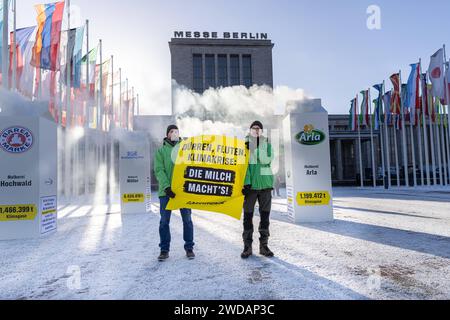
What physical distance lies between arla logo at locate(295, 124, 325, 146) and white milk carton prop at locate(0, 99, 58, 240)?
6.77 metres

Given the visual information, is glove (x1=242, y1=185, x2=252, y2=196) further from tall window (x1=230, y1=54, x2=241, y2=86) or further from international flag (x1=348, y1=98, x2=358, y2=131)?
tall window (x1=230, y1=54, x2=241, y2=86)

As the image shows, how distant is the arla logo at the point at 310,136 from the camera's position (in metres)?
8.09

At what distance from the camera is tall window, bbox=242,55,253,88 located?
50062 mm

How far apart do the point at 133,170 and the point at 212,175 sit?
7643 mm

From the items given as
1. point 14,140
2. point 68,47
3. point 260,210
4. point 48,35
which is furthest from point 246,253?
point 68,47

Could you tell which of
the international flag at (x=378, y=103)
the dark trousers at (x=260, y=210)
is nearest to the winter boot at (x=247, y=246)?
the dark trousers at (x=260, y=210)

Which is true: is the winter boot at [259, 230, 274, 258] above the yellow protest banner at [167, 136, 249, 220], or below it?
below

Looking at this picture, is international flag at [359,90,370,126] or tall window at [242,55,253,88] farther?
tall window at [242,55,253,88]

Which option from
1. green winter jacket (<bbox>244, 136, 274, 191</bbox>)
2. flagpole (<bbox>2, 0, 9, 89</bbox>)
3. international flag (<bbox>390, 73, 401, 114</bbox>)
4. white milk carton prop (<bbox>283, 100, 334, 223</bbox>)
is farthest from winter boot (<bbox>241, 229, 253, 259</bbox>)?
international flag (<bbox>390, 73, 401, 114</bbox>)

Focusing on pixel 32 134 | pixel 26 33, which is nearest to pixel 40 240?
pixel 32 134

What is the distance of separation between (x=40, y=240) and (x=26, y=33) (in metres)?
12.7

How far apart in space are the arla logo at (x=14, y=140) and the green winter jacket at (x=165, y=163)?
4.33 m

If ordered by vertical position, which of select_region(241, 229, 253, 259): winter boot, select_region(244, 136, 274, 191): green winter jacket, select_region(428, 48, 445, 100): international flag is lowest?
select_region(241, 229, 253, 259): winter boot
